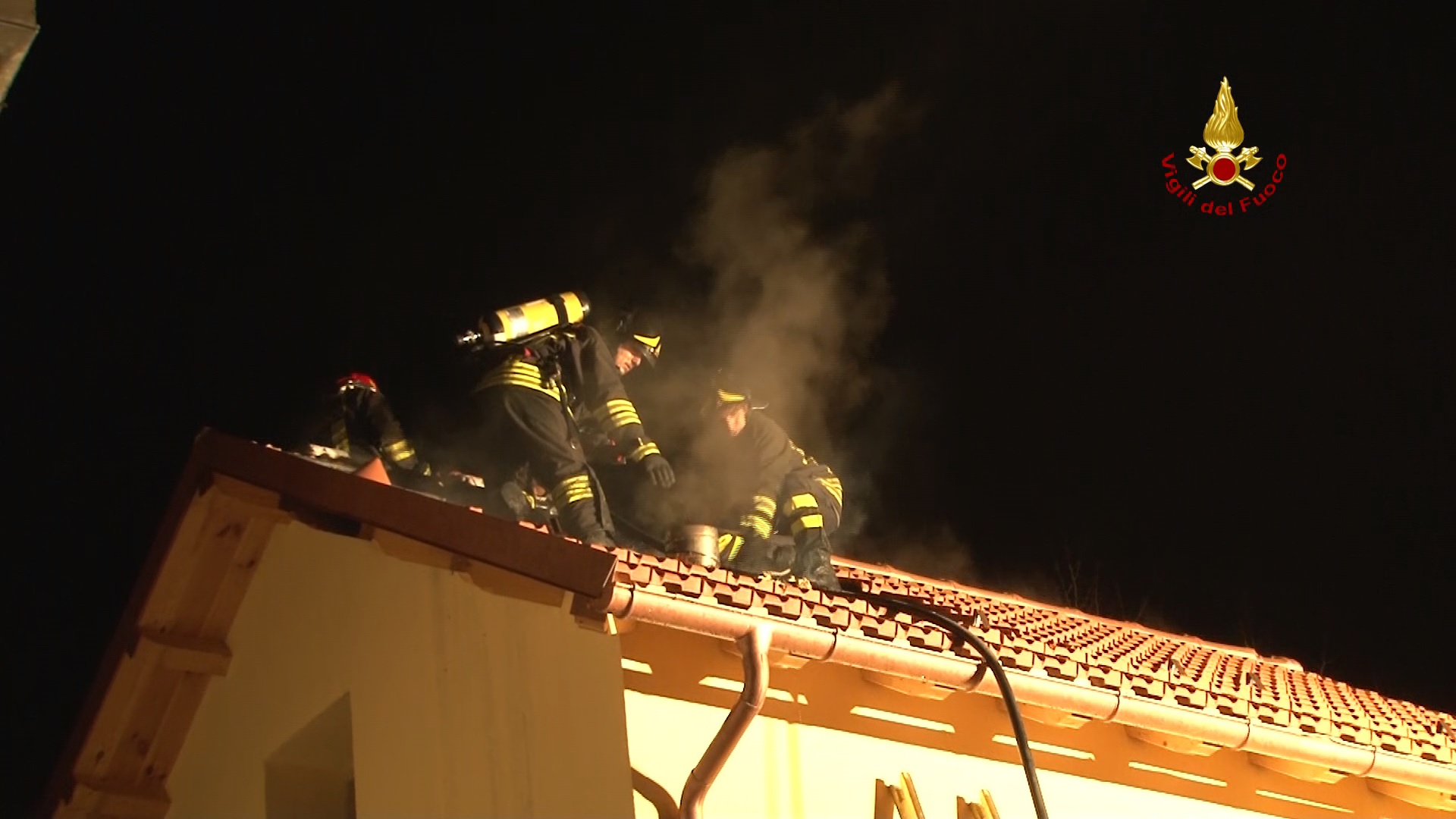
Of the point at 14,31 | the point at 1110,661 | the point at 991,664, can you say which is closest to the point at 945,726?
the point at 991,664

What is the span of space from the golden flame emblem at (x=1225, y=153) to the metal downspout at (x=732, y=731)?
8.27 metres

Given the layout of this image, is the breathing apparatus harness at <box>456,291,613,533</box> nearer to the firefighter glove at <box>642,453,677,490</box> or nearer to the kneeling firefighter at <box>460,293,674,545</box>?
the kneeling firefighter at <box>460,293,674,545</box>

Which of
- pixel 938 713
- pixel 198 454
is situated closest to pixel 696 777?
pixel 938 713

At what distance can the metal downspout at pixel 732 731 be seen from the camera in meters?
4.67

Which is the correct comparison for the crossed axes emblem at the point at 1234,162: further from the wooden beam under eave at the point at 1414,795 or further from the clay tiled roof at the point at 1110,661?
the wooden beam under eave at the point at 1414,795

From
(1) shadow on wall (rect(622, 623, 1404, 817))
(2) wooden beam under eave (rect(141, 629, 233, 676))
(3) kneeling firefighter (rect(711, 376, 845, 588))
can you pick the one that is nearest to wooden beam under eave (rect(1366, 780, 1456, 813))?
(1) shadow on wall (rect(622, 623, 1404, 817))

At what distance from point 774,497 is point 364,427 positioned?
225 centimetres

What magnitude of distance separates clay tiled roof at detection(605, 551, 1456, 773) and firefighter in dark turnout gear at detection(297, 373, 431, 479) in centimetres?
256

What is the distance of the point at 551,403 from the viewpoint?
7.43 metres

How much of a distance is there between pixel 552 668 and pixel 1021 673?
1639mm

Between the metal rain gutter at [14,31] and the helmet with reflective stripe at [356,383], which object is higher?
the helmet with reflective stripe at [356,383]

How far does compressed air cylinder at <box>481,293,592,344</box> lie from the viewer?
7430 mm

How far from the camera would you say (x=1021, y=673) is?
5242 millimetres

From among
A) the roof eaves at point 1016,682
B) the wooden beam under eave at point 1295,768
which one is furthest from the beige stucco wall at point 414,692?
the wooden beam under eave at point 1295,768
